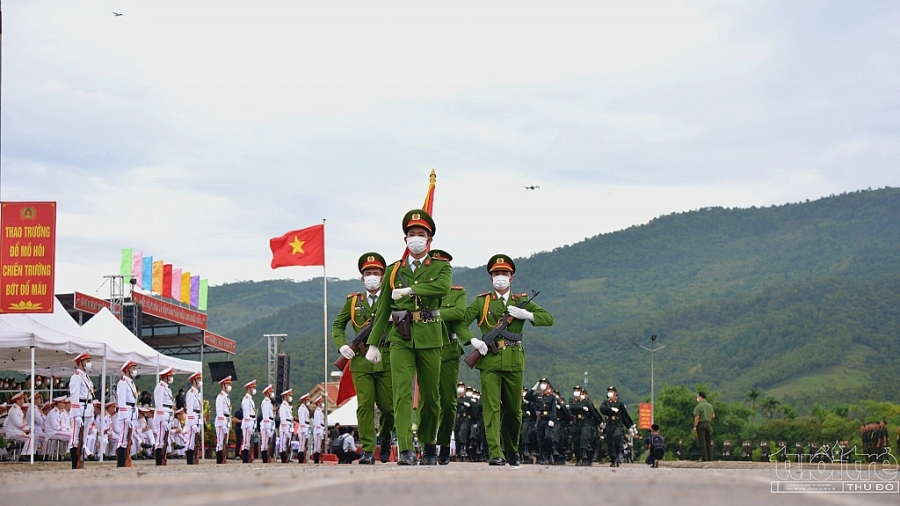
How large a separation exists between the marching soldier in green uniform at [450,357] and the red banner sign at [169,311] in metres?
34.8

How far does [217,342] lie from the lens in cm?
5353

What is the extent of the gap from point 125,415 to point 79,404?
1.71 meters

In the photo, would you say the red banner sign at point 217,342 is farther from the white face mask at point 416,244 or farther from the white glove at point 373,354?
the white face mask at point 416,244

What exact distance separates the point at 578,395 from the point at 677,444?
61.9m

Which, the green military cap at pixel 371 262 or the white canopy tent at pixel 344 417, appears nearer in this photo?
the green military cap at pixel 371 262

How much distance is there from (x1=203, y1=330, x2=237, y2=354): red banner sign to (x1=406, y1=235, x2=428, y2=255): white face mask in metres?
39.9

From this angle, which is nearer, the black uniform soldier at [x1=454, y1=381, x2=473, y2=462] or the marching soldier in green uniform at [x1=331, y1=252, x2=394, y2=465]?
the marching soldier in green uniform at [x1=331, y1=252, x2=394, y2=465]

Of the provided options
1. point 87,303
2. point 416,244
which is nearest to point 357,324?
point 416,244

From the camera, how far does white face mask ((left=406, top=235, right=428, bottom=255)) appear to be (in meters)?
13.5

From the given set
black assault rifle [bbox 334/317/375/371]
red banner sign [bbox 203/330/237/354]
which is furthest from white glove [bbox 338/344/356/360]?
red banner sign [bbox 203/330/237/354]

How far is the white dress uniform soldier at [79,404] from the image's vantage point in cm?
1773

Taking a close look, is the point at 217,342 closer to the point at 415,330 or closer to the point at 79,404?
the point at 79,404

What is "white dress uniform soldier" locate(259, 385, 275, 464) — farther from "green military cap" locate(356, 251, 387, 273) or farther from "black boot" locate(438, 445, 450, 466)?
"black boot" locate(438, 445, 450, 466)

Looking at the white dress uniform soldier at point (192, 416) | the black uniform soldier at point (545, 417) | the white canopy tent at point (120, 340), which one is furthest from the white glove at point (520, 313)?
the white canopy tent at point (120, 340)
